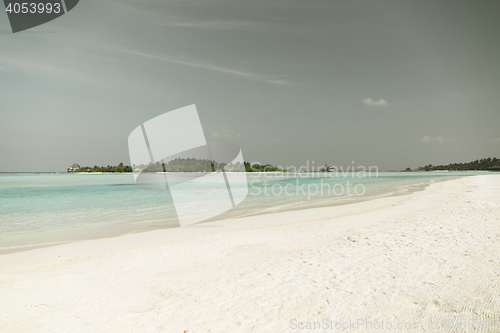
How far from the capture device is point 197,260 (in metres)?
6.03

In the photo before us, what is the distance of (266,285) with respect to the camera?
4.40 meters

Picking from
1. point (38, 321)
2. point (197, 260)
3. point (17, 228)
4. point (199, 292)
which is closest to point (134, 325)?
point (199, 292)

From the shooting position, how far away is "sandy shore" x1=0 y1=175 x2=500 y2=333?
3342mm

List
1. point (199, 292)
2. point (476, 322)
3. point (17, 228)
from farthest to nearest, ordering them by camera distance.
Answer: point (17, 228), point (199, 292), point (476, 322)

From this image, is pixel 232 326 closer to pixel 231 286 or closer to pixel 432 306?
pixel 231 286

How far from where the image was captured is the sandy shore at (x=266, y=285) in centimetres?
334

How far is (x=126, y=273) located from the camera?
211 inches

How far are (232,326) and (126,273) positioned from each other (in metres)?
3.15

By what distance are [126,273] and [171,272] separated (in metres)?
0.96

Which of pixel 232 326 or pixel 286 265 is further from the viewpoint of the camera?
pixel 286 265

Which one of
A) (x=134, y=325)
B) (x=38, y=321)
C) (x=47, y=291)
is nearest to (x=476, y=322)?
(x=134, y=325)

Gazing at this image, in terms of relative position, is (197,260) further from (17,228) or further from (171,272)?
(17,228)

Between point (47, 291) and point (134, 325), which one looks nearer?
point (134, 325)

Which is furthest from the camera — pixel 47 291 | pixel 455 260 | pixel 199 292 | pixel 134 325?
pixel 455 260
